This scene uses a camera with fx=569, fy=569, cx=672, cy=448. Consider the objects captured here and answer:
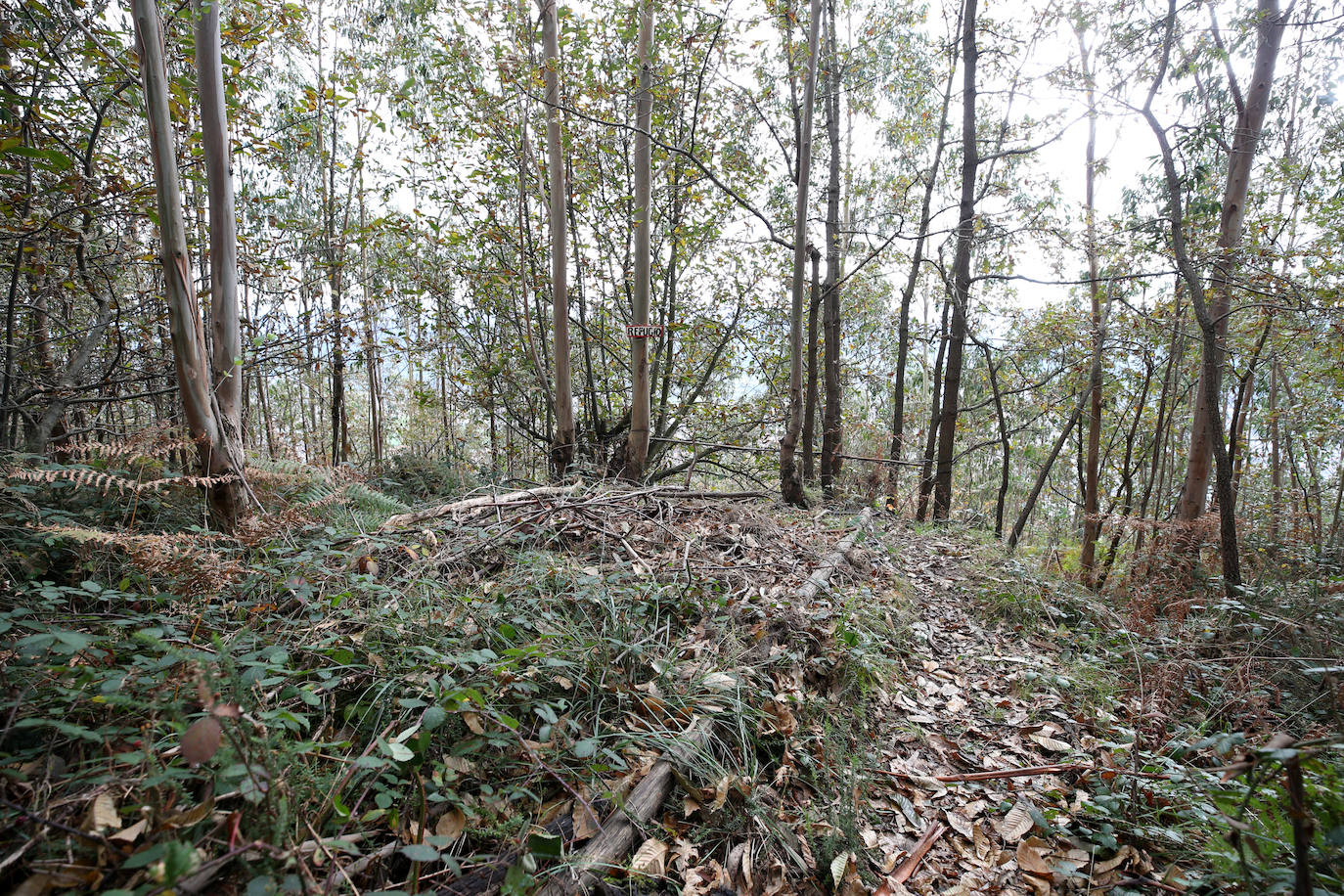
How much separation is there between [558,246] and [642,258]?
0.93 m

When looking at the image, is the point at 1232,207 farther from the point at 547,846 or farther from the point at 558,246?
the point at 547,846

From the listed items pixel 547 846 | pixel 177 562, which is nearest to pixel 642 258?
pixel 177 562

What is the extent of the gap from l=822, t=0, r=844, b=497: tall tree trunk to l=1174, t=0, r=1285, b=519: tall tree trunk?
13.0ft

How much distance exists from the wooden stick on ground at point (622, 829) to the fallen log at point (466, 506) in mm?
2180

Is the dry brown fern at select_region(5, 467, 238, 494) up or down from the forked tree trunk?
down

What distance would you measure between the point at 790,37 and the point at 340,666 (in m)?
7.09

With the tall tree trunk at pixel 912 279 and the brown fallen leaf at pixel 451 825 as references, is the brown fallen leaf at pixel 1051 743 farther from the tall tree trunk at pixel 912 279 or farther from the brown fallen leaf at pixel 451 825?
the tall tree trunk at pixel 912 279

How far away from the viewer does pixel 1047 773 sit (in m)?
2.50

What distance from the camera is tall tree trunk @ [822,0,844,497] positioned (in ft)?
28.2

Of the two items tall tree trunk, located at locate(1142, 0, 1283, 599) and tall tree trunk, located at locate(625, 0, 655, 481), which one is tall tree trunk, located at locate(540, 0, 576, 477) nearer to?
tall tree trunk, located at locate(625, 0, 655, 481)

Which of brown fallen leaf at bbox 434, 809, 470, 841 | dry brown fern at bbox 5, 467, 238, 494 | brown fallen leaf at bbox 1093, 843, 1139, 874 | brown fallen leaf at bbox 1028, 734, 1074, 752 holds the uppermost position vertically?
dry brown fern at bbox 5, 467, 238, 494

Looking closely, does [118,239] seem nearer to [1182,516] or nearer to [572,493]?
[572,493]

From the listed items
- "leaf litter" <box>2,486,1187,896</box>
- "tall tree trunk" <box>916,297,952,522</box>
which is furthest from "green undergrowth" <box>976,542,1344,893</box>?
"tall tree trunk" <box>916,297,952,522</box>

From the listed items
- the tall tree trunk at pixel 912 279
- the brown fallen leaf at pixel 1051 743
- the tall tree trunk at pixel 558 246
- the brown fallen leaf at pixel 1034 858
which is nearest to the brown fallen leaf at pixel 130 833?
the brown fallen leaf at pixel 1034 858
